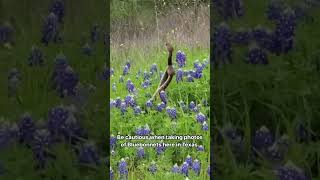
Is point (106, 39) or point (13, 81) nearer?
point (106, 39)

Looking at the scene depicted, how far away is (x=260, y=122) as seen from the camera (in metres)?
3.55

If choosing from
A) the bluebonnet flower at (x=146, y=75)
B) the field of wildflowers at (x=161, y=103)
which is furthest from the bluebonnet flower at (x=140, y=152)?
the bluebonnet flower at (x=146, y=75)

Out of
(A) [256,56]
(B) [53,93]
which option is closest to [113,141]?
(B) [53,93]

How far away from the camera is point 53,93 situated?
12.2ft

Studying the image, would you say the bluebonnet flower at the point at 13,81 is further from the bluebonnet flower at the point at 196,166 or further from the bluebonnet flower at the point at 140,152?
the bluebonnet flower at the point at 196,166

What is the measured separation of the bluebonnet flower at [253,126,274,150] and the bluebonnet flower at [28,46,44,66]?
3.69ft

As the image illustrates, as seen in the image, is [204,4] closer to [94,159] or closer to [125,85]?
[125,85]

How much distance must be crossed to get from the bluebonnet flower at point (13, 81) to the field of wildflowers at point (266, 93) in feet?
3.23

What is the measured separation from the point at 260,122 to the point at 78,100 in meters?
0.89

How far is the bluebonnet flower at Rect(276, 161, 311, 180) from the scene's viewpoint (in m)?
3.49

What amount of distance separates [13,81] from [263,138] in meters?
1.25

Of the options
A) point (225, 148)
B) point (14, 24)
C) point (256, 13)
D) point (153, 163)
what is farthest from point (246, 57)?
point (14, 24)

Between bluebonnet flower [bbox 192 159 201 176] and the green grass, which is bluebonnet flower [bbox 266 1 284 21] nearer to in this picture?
the green grass

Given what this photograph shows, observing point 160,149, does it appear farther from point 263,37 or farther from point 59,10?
point 59,10
